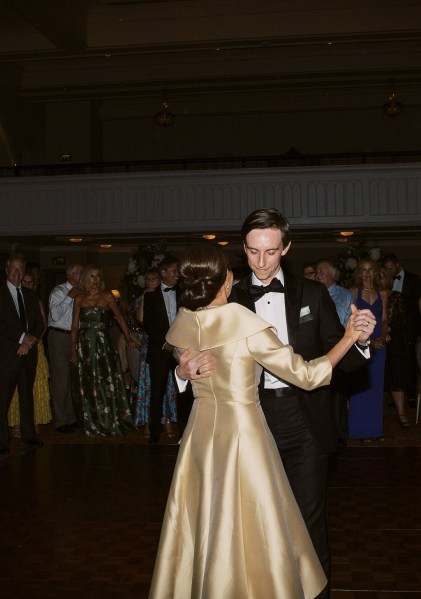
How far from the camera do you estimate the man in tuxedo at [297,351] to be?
2.83m

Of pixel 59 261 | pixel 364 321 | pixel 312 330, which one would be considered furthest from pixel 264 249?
pixel 59 261

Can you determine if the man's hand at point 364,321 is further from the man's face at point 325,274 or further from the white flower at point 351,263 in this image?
the white flower at point 351,263

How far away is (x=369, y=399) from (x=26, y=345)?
112 inches

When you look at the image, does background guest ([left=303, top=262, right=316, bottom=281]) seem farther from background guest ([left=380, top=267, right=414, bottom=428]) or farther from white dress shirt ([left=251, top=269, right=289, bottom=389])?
white dress shirt ([left=251, top=269, right=289, bottom=389])

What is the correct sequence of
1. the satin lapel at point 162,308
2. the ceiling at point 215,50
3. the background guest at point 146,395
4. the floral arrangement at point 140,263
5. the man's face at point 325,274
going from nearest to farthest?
1. the man's face at point 325,274
2. the satin lapel at point 162,308
3. the background guest at point 146,395
4. the floral arrangement at point 140,263
5. the ceiling at point 215,50

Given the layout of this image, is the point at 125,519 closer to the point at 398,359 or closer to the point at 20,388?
the point at 20,388

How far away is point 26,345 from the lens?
21.8 feet

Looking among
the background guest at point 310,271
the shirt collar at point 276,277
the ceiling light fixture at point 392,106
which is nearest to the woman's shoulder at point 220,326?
the shirt collar at point 276,277

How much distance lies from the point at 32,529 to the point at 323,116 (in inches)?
646

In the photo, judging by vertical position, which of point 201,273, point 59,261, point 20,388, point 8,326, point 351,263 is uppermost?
point 59,261

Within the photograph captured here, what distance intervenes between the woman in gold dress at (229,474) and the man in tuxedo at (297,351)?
0.89ft

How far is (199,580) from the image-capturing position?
2498 millimetres

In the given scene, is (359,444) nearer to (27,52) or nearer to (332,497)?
(332,497)

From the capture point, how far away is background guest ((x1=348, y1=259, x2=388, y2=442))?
261 inches
